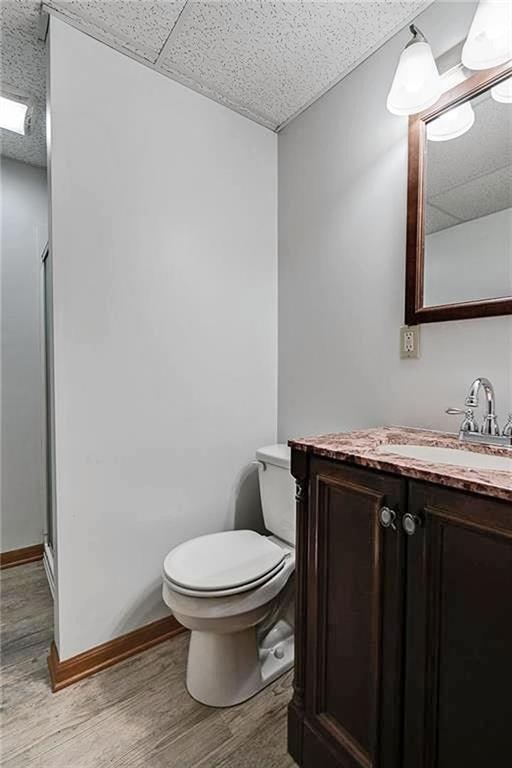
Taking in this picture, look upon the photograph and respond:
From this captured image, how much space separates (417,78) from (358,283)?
0.67 meters

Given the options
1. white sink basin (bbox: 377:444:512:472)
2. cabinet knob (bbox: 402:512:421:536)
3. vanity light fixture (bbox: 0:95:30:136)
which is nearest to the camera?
cabinet knob (bbox: 402:512:421:536)

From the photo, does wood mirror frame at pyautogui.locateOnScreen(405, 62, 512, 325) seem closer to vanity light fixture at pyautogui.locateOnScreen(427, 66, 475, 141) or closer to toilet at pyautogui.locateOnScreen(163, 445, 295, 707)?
vanity light fixture at pyautogui.locateOnScreen(427, 66, 475, 141)

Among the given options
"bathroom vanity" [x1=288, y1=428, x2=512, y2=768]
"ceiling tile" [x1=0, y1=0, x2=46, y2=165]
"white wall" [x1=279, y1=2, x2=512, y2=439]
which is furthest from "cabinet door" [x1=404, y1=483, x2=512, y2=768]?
"ceiling tile" [x1=0, y1=0, x2=46, y2=165]

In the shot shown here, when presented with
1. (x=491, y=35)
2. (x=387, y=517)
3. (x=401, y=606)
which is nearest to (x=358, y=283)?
(x=491, y=35)

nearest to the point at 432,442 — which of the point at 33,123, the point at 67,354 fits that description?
the point at 67,354

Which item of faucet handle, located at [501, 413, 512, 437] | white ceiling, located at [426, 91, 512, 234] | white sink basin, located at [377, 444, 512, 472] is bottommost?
white sink basin, located at [377, 444, 512, 472]

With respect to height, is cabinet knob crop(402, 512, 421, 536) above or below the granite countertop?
below

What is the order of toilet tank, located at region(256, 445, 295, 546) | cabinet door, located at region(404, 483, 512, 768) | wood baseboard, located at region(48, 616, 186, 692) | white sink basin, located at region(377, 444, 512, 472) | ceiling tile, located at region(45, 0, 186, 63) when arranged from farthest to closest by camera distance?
toilet tank, located at region(256, 445, 295, 546), wood baseboard, located at region(48, 616, 186, 692), ceiling tile, located at region(45, 0, 186, 63), white sink basin, located at region(377, 444, 512, 472), cabinet door, located at region(404, 483, 512, 768)

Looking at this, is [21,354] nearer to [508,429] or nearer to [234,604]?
[234,604]

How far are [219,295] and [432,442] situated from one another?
Answer: 115 cm

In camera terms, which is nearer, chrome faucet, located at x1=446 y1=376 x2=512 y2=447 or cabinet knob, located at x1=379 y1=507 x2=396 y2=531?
cabinet knob, located at x1=379 y1=507 x2=396 y2=531

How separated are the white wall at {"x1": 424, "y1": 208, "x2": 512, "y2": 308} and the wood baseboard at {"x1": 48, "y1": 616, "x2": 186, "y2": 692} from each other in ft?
5.65

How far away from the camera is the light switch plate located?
4.33 ft

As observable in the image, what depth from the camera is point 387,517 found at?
2.73 feet
